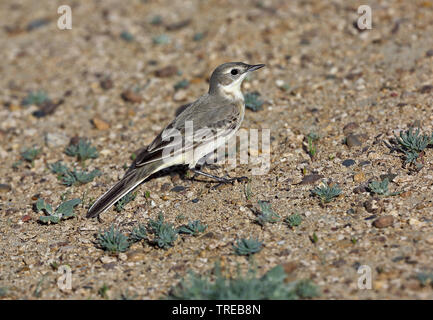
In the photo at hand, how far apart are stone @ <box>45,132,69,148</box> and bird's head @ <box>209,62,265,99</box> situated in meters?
3.01

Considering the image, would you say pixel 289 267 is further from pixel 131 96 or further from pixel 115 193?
pixel 131 96

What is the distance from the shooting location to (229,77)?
7.86 m

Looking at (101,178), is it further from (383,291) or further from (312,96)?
(383,291)

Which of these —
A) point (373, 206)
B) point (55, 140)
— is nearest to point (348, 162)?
point (373, 206)

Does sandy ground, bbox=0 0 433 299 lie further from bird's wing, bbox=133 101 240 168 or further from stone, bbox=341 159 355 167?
bird's wing, bbox=133 101 240 168

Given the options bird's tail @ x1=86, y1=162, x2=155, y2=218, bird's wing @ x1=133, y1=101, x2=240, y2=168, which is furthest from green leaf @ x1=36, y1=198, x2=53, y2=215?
bird's wing @ x1=133, y1=101, x2=240, y2=168

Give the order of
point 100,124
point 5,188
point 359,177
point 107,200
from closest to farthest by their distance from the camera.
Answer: point 359,177
point 107,200
point 5,188
point 100,124

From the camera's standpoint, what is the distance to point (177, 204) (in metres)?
7.17

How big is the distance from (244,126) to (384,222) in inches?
132

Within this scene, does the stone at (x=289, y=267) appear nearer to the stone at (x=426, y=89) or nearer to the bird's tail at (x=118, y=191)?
the bird's tail at (x=118, y=191)

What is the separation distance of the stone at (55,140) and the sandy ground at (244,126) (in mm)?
35

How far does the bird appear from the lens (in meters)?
7.12

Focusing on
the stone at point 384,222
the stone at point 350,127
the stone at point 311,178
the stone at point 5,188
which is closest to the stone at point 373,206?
the stone at point 384,222

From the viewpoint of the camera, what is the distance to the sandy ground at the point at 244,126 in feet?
18.9
